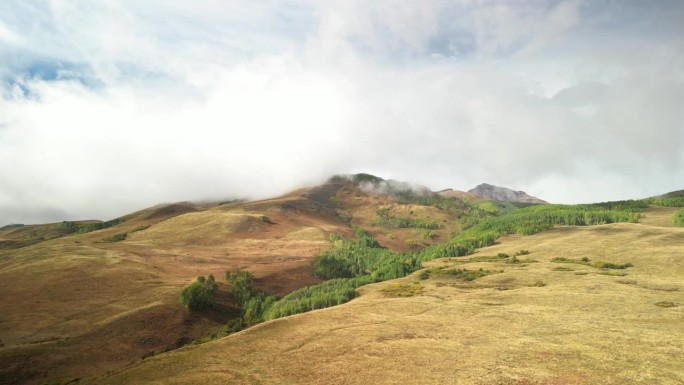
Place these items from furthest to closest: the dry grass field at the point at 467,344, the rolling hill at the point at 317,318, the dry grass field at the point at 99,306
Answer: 1. the dry grass field at the point at 99,306
2. the rolling hill at the point at 317,318
3. the dry grass field at the point at 467,344

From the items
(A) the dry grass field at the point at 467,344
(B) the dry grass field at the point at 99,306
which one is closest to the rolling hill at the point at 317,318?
(A) the dry grass field at the point at 467,344

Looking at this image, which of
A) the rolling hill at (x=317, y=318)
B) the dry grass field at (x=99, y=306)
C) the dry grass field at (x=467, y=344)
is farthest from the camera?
the dry grass field at (x=99, y=306)

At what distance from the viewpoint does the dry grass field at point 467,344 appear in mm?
40969

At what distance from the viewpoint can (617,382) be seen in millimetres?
36875

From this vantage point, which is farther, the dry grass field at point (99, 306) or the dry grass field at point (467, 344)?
the dry grass field at point (99, 306)

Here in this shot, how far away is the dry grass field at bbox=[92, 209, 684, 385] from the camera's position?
4097cm

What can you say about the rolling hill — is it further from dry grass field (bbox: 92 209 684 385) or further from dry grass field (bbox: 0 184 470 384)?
dry grass field (bbox: 0 184 470 384)

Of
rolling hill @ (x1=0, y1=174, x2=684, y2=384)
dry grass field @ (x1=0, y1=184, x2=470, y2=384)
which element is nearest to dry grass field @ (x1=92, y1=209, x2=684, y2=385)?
rolling hill @ (x1=0, y1=174, x2=684, y2=384)

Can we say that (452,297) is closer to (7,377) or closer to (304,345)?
(304,345)

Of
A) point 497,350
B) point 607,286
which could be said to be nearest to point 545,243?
point 607,286

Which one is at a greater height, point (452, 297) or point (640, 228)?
point (640, 228)

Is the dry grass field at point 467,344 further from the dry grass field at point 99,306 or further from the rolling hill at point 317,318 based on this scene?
the dry grass field at point 99,306

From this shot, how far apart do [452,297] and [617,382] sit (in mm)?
55664

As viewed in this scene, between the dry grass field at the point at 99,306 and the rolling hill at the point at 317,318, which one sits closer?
the rolling hill at the point at 317,318
